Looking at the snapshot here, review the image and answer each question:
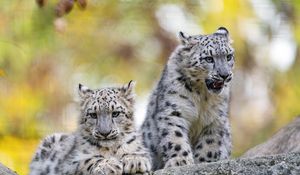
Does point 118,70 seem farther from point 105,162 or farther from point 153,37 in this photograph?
point 105,162

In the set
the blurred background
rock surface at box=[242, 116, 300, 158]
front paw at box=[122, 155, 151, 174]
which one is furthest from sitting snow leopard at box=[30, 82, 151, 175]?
the blurred background

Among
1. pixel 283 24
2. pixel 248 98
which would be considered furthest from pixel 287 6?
pixel 248 98

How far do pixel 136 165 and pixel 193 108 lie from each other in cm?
159

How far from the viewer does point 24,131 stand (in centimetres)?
1605

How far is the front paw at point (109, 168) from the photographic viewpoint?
9641 mm

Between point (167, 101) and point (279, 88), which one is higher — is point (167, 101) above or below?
below

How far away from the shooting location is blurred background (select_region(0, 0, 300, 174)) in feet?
55.3

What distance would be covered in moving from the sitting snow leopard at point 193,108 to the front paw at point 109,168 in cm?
128

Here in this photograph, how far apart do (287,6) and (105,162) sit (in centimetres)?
881

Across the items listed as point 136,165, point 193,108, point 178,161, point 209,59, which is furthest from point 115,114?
point 209,59

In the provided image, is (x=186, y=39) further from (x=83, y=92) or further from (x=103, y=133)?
(x=103, y=133)

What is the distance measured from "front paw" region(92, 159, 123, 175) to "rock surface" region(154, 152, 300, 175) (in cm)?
50

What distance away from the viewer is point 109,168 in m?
9.66

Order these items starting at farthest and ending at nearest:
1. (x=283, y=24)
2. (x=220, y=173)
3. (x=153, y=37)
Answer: (x=153, y=37), (x=283, y=24), (x=220, y=173)
